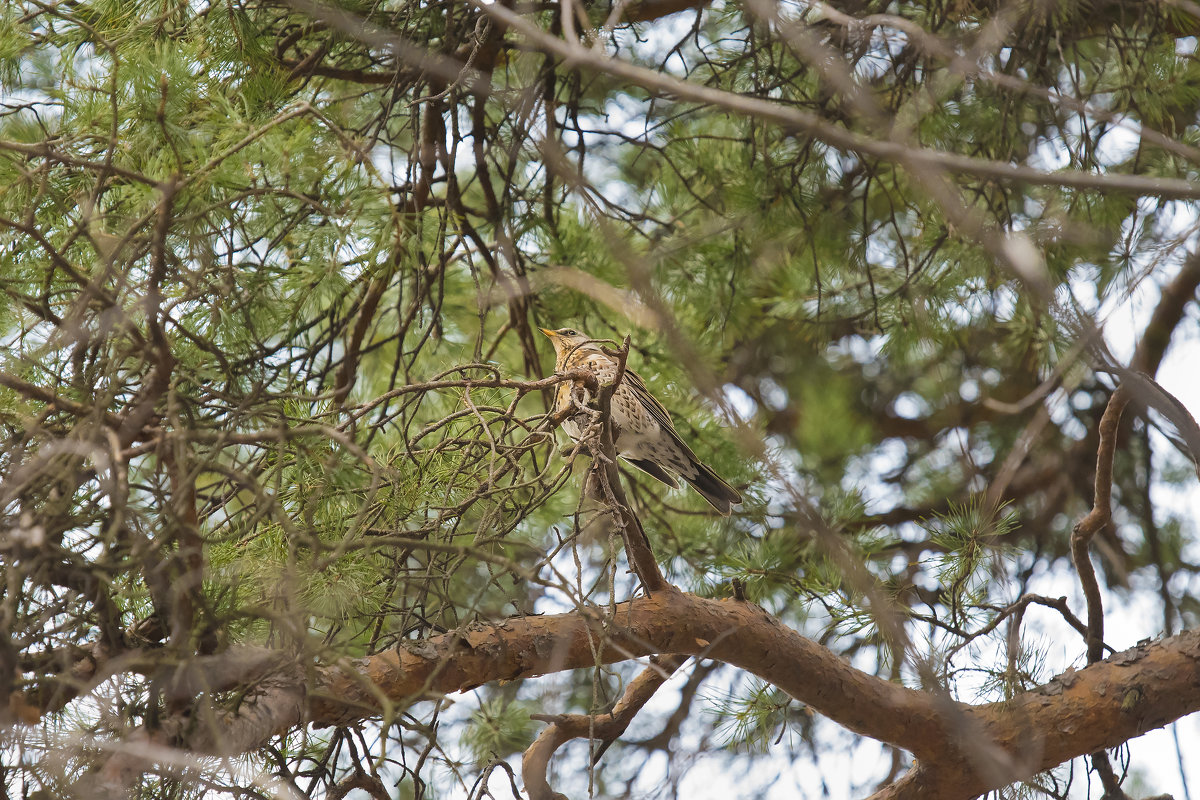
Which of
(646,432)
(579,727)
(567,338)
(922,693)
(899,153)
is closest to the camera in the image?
(899,153)

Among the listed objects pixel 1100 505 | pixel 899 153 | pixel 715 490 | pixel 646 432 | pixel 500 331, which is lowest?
pixel 899 153

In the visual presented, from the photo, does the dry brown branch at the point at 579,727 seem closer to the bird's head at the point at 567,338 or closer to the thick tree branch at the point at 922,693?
the thick tree branch at the point at 922,693

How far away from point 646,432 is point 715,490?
1.08ft

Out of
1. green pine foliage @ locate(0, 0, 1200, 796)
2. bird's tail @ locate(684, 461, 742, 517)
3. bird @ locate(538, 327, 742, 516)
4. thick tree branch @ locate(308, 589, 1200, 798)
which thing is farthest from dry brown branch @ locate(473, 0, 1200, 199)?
bird's tail @ locate(684, 461, 742, 517)

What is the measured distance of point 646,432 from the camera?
135 inches

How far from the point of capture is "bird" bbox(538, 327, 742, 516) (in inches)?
135

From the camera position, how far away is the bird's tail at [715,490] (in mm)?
3432

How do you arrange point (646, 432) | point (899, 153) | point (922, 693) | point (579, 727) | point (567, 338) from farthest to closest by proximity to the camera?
point (567, 338)
point (646, 432)
point (922, 693)
point (579, 727)
point (899, 153)

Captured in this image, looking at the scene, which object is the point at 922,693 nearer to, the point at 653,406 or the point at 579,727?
the point at 579,727

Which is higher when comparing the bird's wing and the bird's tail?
the bird's wing

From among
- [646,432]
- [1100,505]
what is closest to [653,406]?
[646,432]

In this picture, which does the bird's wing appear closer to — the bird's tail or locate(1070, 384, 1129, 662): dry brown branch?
the bird's tail

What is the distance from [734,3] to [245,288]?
1878 mm

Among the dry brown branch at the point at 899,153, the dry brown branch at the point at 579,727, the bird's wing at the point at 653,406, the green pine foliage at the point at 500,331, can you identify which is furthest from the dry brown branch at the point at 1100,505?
the dry brown branch at the point at 899,153
